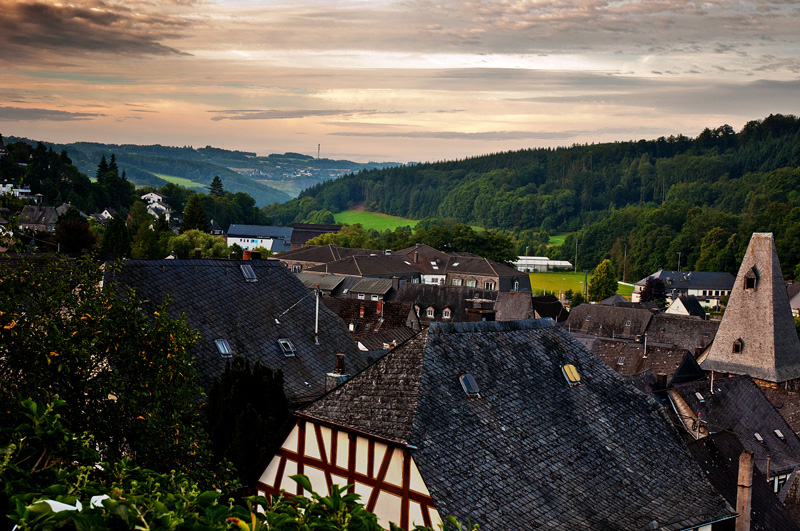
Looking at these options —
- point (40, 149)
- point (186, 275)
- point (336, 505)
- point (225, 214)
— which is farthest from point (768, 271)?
point (225, 214)

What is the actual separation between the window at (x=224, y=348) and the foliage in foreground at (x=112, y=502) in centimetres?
1564

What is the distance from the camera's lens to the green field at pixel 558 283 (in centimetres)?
13312

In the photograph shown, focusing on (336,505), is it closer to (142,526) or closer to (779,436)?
(142,526)

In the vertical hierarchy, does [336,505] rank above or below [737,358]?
above

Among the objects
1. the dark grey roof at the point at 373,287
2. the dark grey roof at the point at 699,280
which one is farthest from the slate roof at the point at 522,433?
the dark grey roof at the point at 699,280

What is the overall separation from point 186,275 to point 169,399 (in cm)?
1282

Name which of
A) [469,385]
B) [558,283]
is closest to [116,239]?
[469,385]

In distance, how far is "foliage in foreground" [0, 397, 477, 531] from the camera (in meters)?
6.19

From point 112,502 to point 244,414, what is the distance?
12.5m

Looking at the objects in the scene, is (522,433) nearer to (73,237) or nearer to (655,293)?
(73,237)

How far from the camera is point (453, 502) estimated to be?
45.2ft

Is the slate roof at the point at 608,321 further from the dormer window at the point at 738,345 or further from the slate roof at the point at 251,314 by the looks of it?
the slate roof at the point at 251,314

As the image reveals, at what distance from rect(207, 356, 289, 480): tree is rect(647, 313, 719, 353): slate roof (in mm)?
54182

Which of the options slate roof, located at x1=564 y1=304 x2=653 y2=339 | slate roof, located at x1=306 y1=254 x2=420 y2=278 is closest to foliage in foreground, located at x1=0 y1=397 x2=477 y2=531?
slate roof, located at x1=564 y1=304 x2=653 y2=339
